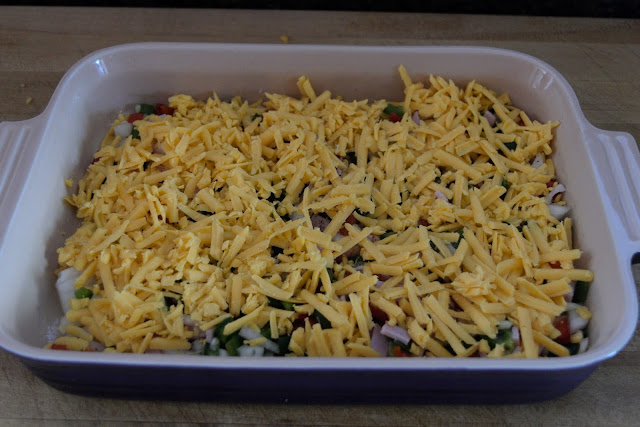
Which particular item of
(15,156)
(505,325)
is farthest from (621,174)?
(15,156)

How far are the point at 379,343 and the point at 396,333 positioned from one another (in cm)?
4

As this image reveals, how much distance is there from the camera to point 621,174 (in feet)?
4.12

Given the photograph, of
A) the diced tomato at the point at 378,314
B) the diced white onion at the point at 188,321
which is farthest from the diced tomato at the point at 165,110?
the diced tomato at the point at 378,314

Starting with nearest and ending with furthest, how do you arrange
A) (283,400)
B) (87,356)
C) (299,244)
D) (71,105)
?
(87,356) → (283,400) → (299,244) → (71,105)

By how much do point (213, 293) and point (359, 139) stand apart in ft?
1.71

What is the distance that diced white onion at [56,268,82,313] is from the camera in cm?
123

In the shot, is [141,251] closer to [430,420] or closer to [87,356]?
[87,356]

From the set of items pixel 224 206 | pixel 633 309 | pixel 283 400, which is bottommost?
pixel 283 400

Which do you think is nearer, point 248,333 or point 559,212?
point 248,333

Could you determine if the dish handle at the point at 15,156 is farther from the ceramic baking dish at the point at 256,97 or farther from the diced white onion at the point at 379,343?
the diced white onion at the point at 379,343

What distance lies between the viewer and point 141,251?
1.23 meters

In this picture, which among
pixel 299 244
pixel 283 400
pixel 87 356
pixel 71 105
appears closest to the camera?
pixel 87 356

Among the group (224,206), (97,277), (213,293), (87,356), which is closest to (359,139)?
(224,206)

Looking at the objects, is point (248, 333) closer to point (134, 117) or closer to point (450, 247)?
point (450, 247)
